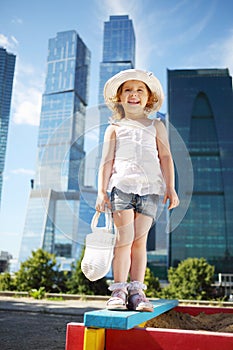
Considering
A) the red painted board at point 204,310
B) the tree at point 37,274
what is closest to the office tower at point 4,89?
the tree at point 37,274

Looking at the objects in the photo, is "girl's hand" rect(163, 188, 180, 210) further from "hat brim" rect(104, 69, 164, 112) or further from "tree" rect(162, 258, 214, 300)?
"tree" rect(162, 258, 214, 300)

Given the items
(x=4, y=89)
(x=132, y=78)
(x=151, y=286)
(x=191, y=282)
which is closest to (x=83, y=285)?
(x=151, y=286)

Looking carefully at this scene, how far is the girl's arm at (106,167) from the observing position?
8.25ft

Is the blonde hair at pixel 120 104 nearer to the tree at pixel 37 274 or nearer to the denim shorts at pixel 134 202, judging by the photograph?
the denim shorts at pixel 134 202

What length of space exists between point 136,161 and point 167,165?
35 cm

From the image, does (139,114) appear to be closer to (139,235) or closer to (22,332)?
(139,235)

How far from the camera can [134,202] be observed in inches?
98.0

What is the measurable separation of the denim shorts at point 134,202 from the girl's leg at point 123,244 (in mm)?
45

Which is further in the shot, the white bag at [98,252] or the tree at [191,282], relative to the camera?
the tree at [191,282]

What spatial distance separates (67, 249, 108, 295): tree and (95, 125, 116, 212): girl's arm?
948 centimetres

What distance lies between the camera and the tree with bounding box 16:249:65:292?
11.2m

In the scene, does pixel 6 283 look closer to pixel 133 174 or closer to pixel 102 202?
pixel 102 202

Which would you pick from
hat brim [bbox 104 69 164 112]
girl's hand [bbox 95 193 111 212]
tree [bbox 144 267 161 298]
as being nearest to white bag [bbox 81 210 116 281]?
girl's hand [bbox 95 193 111 212]

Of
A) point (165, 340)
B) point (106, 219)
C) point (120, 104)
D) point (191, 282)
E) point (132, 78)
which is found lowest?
point (191, 282)
